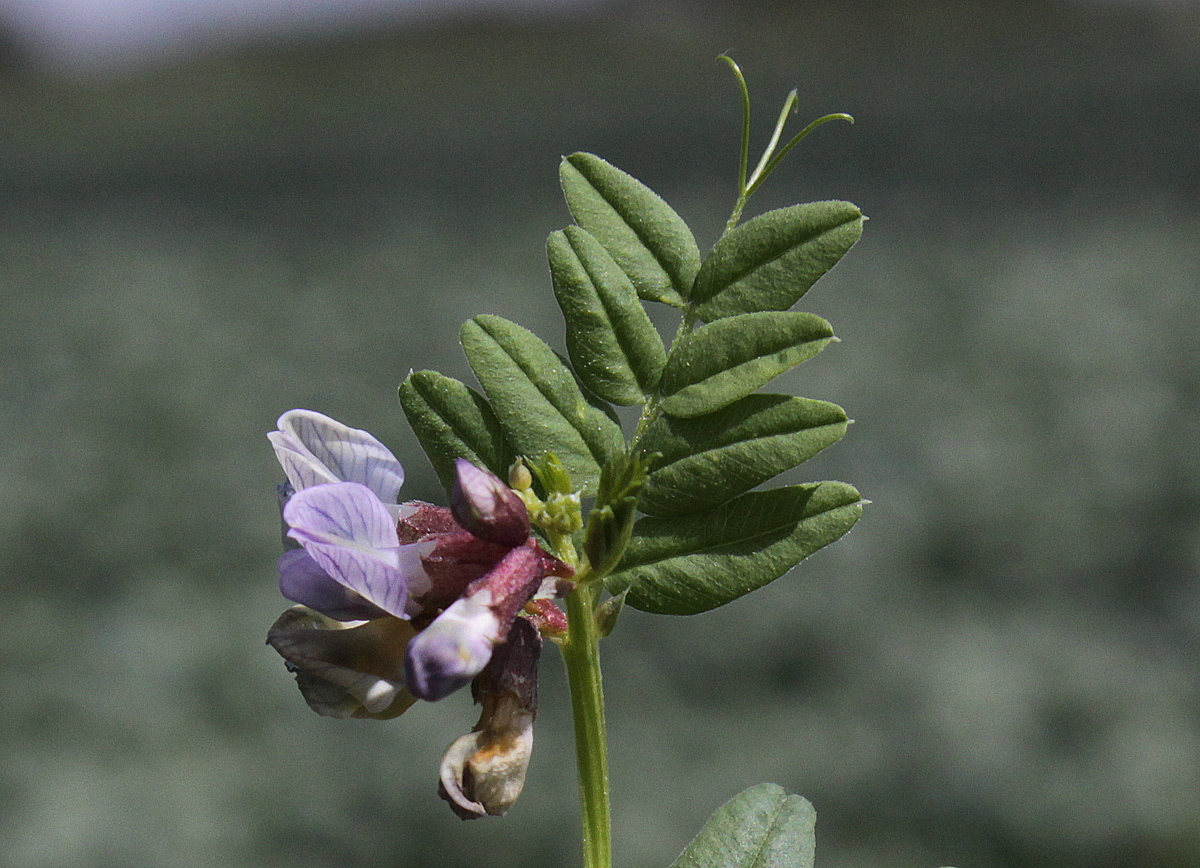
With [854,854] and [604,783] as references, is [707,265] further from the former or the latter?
[854,854]

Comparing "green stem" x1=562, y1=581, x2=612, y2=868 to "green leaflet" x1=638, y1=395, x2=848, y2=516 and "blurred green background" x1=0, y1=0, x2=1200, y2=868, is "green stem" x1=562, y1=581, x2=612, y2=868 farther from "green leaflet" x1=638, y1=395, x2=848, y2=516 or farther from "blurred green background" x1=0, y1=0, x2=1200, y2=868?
"blurred green background" x1=0, y1=0, x2=1200, y2=868

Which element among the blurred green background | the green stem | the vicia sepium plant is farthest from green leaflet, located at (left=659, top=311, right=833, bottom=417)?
the blurred green background

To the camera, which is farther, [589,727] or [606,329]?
[606,329]

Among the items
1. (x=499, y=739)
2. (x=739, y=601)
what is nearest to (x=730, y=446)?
(x=499, y=739)

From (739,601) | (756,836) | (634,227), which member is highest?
(634,227)

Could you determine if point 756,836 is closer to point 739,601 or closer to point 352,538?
point 352,538

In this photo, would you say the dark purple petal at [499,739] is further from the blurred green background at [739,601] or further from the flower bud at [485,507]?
the blurred green background at [739,601]

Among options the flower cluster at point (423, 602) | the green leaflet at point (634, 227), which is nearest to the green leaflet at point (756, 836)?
the flower cluster at point (423, 602)
